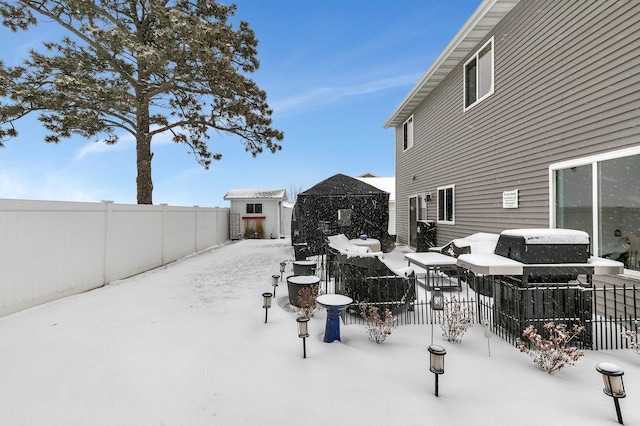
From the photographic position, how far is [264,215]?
72.2 ft

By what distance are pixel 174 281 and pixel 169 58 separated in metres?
8.54

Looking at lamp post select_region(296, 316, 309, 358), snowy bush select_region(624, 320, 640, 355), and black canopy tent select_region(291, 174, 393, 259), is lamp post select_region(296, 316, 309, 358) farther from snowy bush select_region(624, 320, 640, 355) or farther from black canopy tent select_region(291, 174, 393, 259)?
black canopy tent select_region(291, 174, 393, 259)

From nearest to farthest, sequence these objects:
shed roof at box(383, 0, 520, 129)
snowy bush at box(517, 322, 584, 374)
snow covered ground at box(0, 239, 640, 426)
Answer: snow covered ground at box(0, 239, 640, 426) → snowy bush at box(517, 322, 584, 374) → shed roof at box(383, 0, 520, 129)

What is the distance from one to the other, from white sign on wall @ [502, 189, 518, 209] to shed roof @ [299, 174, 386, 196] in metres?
4.64

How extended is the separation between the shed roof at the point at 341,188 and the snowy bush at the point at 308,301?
635cm

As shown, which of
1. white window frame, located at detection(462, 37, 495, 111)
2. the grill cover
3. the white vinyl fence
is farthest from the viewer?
white window frame, located at detection(462, 37, 495, 111)

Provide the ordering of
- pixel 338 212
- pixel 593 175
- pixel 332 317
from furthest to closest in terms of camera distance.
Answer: pixel 338 212 → pixel 593 175 → pixel 332 317

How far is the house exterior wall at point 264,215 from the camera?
71.5ft

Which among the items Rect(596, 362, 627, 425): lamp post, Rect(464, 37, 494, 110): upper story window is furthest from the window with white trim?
Rect(596, 362, 627, 425): lamp post

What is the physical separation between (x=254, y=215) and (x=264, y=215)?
0.70 meters

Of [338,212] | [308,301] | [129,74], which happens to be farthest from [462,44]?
[129,74]

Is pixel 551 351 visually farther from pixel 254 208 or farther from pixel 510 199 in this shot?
pixel 254 208

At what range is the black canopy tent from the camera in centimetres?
1132

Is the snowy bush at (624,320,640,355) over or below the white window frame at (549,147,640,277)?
below
